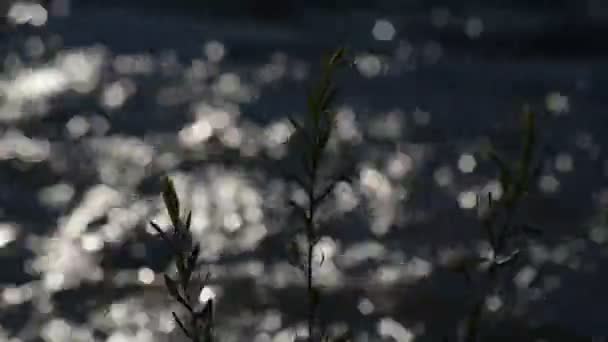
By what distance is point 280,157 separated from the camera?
6051 millimetres

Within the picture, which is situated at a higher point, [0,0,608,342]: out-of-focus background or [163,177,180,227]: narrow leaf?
[163,177,180,227]: narrow leaf

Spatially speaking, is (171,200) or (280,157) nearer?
(171,200)

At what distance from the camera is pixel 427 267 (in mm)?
4684

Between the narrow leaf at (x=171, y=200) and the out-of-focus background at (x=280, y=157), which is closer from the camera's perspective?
the narrow leaf at (x=171, y=200)

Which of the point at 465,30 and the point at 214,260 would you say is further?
the point at 465,30

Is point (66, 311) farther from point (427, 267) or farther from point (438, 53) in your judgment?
point (438, 53)

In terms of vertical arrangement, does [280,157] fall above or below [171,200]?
below

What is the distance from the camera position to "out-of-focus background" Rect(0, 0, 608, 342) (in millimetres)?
4297

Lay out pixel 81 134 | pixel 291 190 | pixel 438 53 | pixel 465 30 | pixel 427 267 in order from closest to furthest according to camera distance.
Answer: pixel 427 267
pixel 291 190
pixel 81 134
pixel 438 53
pixel 465 30

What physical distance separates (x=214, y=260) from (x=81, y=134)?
6.94ft

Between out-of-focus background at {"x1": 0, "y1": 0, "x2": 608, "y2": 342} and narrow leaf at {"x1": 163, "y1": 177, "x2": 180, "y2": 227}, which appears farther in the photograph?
out-of-focus background at {"x1": 0, "y1": 0, "x2": 608, "y2": 342}

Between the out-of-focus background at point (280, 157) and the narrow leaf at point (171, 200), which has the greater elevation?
the narrow leaf at point (171, 200)

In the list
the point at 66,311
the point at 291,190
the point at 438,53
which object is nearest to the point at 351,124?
the point at 291,190

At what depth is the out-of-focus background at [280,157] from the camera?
4.30m
